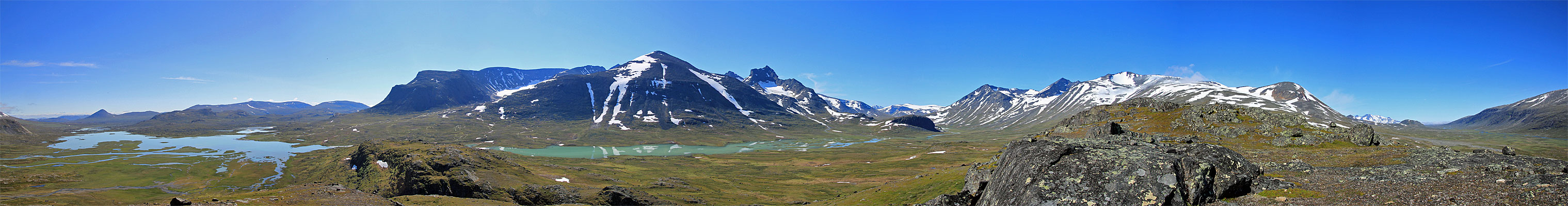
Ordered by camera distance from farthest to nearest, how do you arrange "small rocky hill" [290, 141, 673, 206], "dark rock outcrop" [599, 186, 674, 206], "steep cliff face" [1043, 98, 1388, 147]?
"small rocky hill" [290, 141, 673, 206] < "dark rock outcrop" [599, 186, 674, 206] < "steep cliff face" [1043, 98, 1388, 147]

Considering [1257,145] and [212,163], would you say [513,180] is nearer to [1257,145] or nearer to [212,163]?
[1257,145]

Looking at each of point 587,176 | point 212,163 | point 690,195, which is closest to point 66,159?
point 212,163

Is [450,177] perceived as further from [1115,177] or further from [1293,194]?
[1293,194]

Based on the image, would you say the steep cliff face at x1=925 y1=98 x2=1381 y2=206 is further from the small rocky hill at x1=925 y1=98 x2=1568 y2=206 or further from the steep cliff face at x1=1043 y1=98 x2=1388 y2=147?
the steep cliff face at x1=1043 y1=98 x2=1388 y2=147

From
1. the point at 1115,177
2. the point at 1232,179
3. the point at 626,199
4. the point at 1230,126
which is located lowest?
the point at 626,199

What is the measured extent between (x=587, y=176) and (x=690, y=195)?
38126mm

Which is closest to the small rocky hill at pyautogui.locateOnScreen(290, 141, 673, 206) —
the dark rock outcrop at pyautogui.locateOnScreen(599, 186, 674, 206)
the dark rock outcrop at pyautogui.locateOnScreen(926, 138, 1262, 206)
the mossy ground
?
the dark rock outcrop at pyautogui.locateOnScreen(599, 186, 674, 206)

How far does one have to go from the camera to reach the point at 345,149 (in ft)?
606

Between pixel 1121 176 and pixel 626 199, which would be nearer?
pixel 1121 176

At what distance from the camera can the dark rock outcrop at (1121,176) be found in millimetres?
17047

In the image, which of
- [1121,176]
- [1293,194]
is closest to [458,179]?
[1121,176]

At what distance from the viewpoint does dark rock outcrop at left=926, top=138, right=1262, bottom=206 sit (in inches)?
671

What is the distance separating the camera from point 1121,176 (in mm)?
17531

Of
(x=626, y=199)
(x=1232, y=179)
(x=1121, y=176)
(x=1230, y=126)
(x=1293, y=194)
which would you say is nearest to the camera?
(x=1121, y=176)
